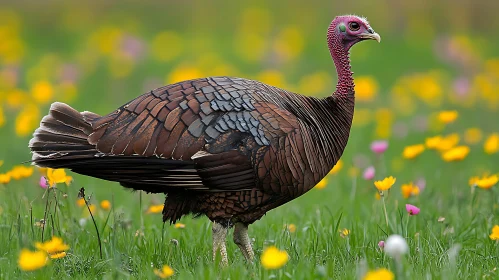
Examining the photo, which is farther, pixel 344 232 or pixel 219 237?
pixel 344 232

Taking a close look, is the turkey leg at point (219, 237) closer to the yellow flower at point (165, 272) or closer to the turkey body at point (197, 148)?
the turkey body at point (197, 148)

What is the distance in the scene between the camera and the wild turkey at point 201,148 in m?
4.41

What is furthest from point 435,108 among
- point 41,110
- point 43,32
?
point 43,32

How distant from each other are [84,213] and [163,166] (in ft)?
6.65

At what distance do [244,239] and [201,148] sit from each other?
0.74 metres

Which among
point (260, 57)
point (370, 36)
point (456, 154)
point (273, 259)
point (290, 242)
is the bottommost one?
point (290, 242)

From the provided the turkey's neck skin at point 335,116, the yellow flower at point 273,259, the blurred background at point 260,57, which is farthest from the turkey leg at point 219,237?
the blurred background at point 260,57

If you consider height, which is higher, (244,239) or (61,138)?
(61,138)

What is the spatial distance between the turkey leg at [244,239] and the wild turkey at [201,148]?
19mm

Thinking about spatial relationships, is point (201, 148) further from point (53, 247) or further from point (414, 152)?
point (414, 152)

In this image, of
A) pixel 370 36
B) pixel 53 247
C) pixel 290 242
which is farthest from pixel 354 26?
pixel 53 247

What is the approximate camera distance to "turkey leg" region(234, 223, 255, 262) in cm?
482

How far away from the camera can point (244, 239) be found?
15.9 feet

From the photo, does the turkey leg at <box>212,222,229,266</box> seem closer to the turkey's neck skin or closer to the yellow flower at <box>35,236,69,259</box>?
the turkey's neck skin
